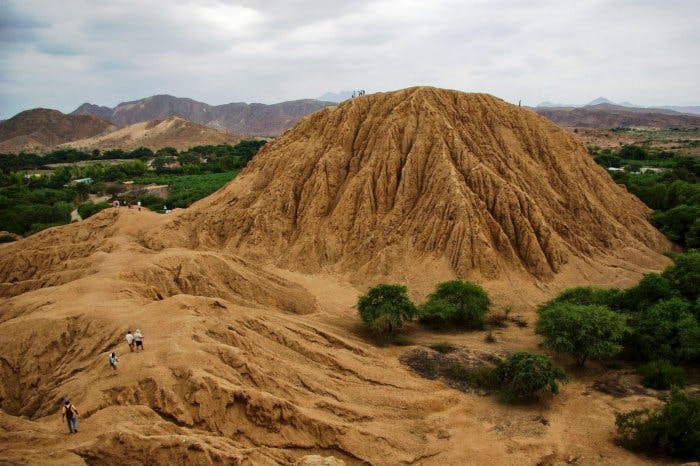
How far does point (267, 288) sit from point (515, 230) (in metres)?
14.6

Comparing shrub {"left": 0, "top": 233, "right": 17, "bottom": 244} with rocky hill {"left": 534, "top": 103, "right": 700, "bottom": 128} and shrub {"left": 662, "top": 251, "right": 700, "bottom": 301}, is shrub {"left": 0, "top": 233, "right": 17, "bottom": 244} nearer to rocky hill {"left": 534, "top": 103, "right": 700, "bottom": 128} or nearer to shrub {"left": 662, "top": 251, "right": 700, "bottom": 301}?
shrub {"left": 662, "top": 251, "right": 700, "bottom": 301}

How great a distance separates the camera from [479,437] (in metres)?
14.6

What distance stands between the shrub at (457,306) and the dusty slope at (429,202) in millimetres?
3162

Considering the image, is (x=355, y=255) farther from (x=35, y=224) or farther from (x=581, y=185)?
(x=35, y=224)

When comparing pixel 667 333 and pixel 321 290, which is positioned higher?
pixel 321 290

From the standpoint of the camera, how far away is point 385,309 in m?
21.4

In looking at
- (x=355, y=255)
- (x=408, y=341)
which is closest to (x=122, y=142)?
(x=355, y=255)

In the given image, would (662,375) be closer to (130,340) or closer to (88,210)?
(130,340)

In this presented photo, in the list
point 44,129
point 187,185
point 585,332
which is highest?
point 44,129

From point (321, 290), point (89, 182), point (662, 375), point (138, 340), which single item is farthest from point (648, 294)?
point (89, 182)

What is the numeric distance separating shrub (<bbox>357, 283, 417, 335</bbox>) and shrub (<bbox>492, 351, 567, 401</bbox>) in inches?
208

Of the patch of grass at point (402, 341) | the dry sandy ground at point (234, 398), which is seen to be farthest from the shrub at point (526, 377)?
the patch of grass at point (402, 341)

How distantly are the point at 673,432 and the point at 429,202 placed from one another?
59.6 feet

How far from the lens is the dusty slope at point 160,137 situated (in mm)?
123375
